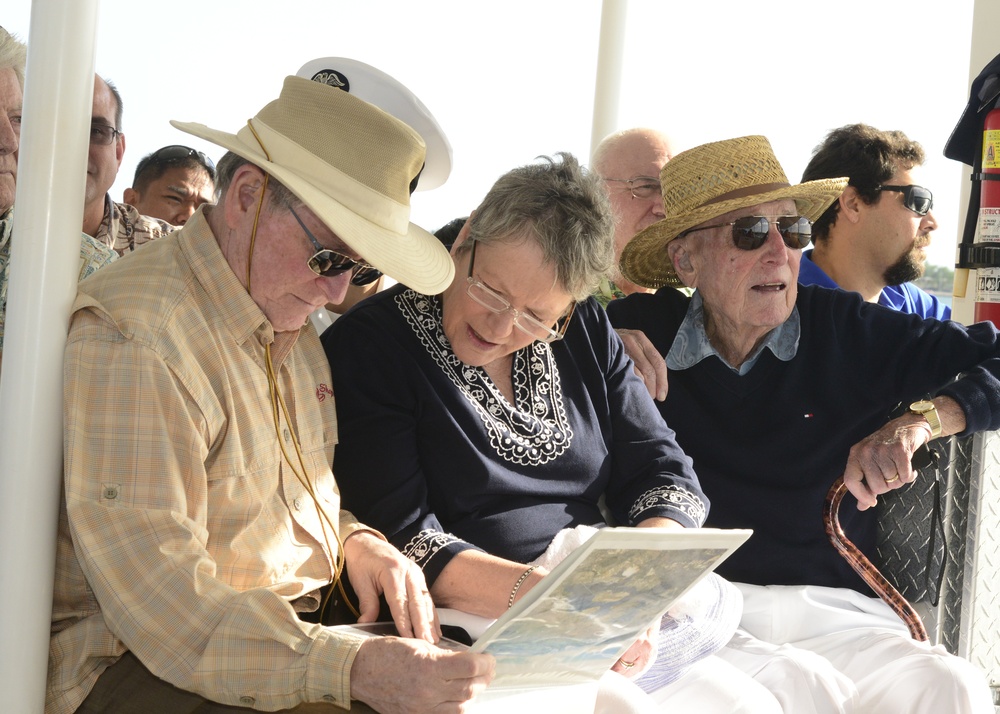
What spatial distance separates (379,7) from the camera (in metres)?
8.26

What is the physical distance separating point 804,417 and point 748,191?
0.66m

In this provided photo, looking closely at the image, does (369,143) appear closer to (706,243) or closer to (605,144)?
(706,243)

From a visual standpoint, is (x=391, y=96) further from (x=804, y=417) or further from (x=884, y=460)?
(x=884, y=460)

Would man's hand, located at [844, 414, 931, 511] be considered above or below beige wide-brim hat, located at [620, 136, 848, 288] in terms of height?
below

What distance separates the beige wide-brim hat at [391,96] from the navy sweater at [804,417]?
893mm

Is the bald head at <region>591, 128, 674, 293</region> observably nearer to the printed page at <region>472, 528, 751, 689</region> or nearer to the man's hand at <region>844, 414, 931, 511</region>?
the man's hand at <region>844, 414, 931, 511</region>

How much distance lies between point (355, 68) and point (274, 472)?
1379mm

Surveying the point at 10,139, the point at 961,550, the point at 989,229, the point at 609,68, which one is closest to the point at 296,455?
the point at 10,139

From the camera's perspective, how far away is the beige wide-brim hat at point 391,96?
277 centimetres

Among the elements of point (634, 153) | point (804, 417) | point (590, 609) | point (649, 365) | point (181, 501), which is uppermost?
point (634, 153)

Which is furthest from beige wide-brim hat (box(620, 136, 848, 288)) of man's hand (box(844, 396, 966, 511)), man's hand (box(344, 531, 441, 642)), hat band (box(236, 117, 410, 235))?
man's hand (box(344, 531, 441, 642))

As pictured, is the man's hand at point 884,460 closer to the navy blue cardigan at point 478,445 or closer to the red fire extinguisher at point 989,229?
the navy blue cardigan at point 478,445

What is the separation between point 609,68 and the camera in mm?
4734

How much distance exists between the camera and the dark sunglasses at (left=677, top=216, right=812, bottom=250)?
2842 mm
